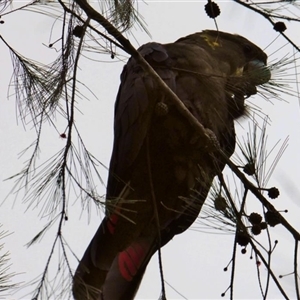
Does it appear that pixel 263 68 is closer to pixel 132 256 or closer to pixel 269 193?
pixel 269 193

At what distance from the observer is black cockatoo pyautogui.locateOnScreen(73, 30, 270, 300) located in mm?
2482

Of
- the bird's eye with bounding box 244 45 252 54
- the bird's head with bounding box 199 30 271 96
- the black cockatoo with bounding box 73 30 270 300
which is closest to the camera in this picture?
the black cockatoo with bounding box 73 30 270 300

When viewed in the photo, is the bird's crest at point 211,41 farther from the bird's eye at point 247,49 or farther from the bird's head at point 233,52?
the bird's eye at point 247,49

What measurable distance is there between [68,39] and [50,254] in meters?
0.66

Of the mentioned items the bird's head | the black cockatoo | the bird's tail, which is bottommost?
the bird's tail

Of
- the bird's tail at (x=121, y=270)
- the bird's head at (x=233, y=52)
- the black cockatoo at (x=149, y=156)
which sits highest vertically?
the bird's head at (x=233, y=52)

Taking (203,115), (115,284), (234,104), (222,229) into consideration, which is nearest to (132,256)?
(115,284)

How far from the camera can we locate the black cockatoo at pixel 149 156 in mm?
2482

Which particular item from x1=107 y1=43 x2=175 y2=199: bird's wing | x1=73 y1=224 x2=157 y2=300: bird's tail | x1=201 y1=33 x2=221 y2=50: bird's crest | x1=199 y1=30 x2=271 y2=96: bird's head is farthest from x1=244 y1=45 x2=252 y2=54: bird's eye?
x1=73 y1=224 x2=157 y2=300: bird's tail

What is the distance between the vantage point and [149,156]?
2.38 meters

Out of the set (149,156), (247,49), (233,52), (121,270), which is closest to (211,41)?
(233,52)

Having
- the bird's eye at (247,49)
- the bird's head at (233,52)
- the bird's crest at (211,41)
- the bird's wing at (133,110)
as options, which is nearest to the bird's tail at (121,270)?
the bird's wing at (133,110)

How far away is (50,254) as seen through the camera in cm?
174

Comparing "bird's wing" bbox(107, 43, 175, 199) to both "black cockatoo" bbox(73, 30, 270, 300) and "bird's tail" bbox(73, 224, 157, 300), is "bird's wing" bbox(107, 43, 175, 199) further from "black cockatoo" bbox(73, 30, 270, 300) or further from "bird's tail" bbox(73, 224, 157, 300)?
"bird's tail" bbox(73, 224, 157, 300)
